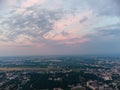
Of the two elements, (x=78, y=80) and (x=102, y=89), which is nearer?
(x=102, y=89)

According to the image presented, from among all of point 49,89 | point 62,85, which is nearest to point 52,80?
point 62,85

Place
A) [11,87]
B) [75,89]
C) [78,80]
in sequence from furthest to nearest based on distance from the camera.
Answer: [78,80], [11,87], [75,89]

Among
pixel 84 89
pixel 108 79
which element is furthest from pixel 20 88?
pixel 108 79

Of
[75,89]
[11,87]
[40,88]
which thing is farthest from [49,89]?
[11,87]

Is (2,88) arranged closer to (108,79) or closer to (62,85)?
(62,85)

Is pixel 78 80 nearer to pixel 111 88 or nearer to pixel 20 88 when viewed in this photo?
pixel 111 88

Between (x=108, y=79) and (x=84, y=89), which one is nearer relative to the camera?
(x=84, y=89)

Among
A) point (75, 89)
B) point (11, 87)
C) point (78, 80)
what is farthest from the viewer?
point (78, 80)
